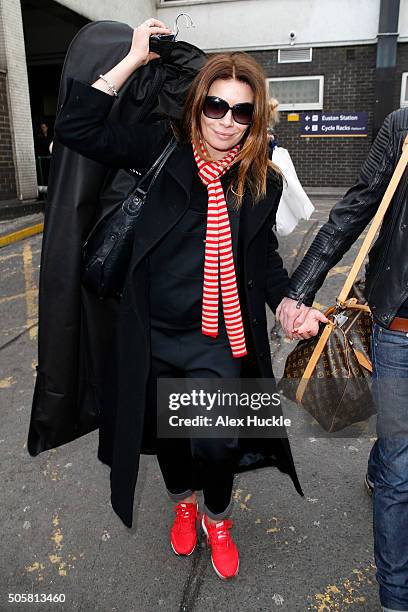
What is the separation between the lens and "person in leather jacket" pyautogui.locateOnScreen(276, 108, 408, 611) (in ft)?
5.61

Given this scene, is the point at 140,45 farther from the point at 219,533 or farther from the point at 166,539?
the point at 166,539

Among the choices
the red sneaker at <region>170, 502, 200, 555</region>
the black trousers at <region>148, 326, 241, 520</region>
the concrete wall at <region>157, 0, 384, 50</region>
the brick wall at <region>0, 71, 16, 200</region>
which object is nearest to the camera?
the black trousers at <region>148, 326, 241, 520</region>

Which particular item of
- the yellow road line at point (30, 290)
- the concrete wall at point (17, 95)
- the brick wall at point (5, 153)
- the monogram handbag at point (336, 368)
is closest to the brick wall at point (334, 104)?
the concrete wall at point (17, 95)

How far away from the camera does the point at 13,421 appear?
11.2ft

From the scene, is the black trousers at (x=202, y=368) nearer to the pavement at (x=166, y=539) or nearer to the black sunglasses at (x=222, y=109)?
the pavement at (x=166, y=539)

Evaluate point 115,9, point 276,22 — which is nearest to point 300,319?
point 115,9

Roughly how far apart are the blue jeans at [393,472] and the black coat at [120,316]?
0.49 metres

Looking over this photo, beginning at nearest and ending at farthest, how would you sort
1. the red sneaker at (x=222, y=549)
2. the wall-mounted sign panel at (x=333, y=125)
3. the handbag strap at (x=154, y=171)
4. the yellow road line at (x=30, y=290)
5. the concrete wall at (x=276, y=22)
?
the handbag strap at (x=154, y=171), the red sneaker at (x=222, y=549), the yellow road line at (x=30, y=290), the concrete wall at (x=276, y=22), the wall-mounted sign panel at (x=333, y=125)

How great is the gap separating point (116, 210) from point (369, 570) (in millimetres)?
1780

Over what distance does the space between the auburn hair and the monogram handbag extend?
54 centimetres

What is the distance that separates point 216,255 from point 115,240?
0.37 meters

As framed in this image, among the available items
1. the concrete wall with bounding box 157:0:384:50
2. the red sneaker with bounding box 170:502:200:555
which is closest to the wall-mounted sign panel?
the concrete wall with bounding box 157:0:384:50

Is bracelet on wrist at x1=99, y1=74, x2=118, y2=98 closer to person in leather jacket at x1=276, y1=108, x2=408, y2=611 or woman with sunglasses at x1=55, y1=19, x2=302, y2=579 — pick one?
woman with sunglasses at x1=55, y1=19, x2=302, y2=579

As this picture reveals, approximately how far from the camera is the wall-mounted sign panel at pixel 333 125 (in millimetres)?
14250
